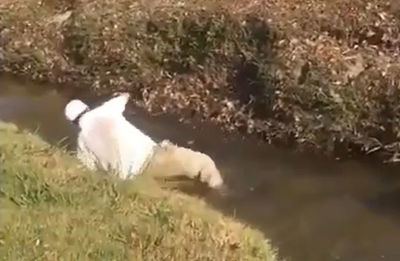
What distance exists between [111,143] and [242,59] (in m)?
4.03

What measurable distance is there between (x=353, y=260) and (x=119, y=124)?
110 inches

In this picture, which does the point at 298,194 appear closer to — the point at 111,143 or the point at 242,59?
the point at 111,143

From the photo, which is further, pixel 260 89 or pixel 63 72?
pixel 63 72

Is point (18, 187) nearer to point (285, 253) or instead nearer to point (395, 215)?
point (285, 253)

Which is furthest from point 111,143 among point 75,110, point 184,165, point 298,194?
point 298,194

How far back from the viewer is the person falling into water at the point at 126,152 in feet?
32.3

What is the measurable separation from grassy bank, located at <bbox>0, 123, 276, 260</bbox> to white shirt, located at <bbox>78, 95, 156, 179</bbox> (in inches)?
37.3

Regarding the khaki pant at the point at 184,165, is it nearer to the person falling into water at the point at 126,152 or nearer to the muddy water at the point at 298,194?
the person falling into water at the point at 126,152

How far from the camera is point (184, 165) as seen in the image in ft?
36.6

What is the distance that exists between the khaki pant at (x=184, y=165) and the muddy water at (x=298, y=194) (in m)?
0.19

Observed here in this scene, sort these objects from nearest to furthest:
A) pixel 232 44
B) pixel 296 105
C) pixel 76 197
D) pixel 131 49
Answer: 1. pixel 76 197
2. pixel 296 105
3. pixel 232 44
4. pixel 131 49

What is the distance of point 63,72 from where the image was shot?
15.5 meters

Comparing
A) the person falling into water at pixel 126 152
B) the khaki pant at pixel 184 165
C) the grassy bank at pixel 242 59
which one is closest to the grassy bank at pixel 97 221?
the person falling into water at pixel 126 152

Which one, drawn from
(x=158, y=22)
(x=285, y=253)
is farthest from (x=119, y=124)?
(x=158, y=22)
